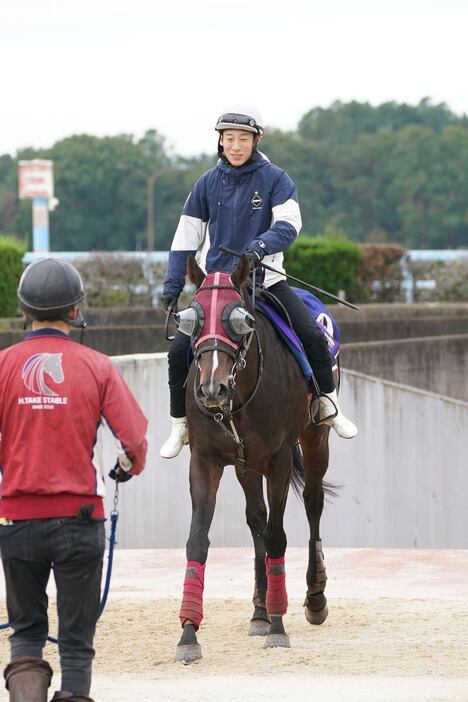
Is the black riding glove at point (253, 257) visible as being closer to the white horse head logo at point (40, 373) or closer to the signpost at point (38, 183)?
the white horse head logo at point (40, 373)

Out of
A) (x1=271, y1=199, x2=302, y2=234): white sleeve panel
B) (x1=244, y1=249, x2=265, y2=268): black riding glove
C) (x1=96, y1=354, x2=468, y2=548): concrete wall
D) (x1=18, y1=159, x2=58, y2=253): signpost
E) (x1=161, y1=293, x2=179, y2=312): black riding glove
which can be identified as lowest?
(x1=96, y1=354, x2=468, y2=548): concrete wall

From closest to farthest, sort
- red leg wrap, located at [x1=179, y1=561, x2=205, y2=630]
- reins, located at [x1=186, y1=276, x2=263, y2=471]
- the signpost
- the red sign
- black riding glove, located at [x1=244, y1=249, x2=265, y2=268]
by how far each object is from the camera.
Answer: reins, located at [x1=186, y1=276, x2=263, y2=471] < red leg wrap, located at [x1=179, y1=561, x2=205, y2=630] < black riding glove, located at [x1=244, y1=249, x2=265, y2=268] < the signpost < the red sign

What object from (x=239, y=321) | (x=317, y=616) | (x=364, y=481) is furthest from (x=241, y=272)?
(x=364, y=481)

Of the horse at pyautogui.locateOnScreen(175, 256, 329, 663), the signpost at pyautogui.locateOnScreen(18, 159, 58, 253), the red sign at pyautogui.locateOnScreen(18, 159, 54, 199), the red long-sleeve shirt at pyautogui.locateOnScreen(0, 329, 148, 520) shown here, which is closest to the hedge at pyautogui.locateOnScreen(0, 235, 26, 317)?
the horse at pyautogui.locateOnScreen(175, 256, 329, 663)

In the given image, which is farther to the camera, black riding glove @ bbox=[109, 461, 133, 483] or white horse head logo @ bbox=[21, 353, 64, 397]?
black riding glove @ bbox=[109, 461, 133, 483]

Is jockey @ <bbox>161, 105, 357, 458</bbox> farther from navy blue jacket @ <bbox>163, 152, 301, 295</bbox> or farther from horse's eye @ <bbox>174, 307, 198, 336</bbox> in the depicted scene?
horse's eye @ <bbox>174, 307, 198, 336</bbox>

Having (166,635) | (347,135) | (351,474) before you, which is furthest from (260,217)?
(347,135)

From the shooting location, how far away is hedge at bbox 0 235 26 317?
2044cm

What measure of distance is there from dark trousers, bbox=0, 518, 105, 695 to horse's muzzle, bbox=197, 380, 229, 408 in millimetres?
2031

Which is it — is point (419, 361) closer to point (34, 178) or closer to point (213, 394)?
point (213, 394)

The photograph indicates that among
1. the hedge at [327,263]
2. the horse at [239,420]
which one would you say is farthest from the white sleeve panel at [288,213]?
the hedge at [327,263]

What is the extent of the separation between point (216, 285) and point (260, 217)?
903 mm

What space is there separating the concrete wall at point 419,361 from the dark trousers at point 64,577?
1110 cm

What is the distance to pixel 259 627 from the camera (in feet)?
29.2
